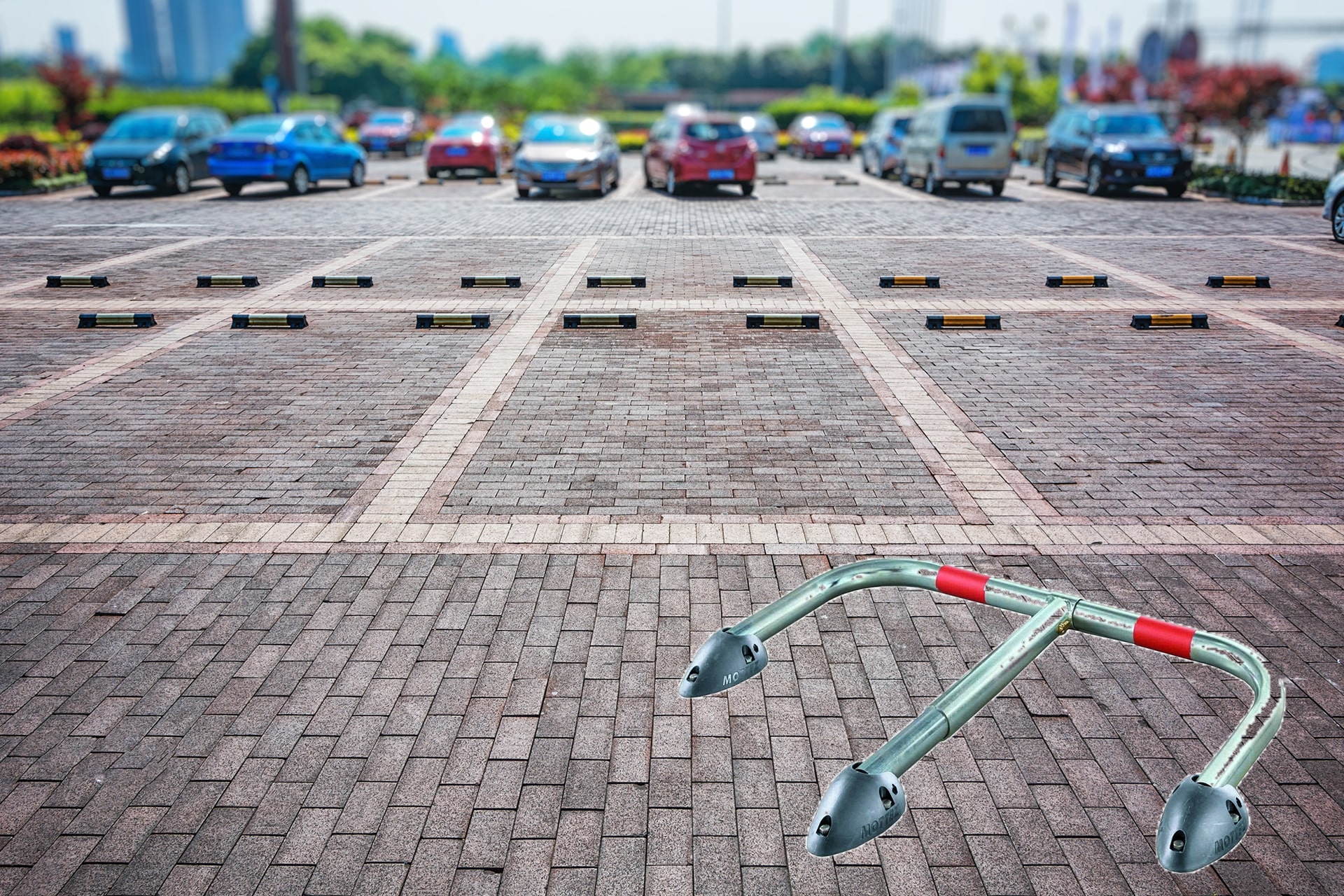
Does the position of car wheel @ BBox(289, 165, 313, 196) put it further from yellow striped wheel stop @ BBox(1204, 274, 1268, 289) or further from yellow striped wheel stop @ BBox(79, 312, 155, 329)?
yellow striped wheel stop @ BBox(1204, 274, 1268, 289)

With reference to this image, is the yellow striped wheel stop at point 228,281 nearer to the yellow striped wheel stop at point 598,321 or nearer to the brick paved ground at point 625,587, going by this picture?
the brick paved ground at point 625,587

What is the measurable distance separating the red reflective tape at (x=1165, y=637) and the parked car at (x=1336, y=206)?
53.0 ft

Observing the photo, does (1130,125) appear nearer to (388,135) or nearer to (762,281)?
(762,281)

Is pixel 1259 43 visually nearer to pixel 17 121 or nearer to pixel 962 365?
pixel 17 121

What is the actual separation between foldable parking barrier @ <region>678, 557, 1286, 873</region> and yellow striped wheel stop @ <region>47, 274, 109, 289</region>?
11632 millimetres

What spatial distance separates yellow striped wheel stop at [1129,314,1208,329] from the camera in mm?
10836

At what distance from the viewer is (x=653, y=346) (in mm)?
10188

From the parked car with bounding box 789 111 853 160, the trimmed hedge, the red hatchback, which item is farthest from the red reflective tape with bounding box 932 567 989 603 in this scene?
the parked car with bounding box 789 111 853 160

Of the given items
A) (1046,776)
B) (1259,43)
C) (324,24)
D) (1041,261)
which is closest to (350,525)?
(1046,776)

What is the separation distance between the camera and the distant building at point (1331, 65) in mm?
153500

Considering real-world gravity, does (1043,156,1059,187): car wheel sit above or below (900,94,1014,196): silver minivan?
below

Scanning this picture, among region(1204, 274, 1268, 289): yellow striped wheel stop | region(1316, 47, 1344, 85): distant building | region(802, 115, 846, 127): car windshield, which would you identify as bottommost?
region(1204, 274, 1268, 289): yellow striped wheel stop

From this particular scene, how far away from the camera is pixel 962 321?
10.9m

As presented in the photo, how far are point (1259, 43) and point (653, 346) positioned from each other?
151182 mm
